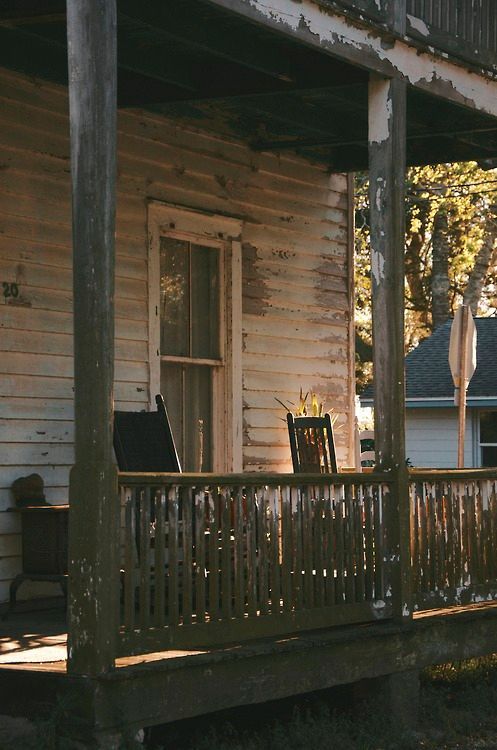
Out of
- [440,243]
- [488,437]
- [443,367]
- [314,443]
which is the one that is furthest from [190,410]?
[440,243]

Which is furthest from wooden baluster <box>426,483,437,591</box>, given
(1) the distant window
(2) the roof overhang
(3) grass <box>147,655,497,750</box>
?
(1) the distant window

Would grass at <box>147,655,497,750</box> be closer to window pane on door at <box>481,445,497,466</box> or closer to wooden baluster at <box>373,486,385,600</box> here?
wooden baluster at <box>373,486,385,600</box>

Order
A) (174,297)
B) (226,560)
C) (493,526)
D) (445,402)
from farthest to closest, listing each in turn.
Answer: (445,402)
(174,297)
(493,526)
(226,560)

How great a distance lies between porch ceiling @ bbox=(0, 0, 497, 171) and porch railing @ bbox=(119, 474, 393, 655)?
7.94ft

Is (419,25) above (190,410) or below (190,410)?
above

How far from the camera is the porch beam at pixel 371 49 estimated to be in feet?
23.7

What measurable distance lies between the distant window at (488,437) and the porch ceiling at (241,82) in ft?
51.5

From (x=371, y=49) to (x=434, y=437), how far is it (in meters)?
20.8

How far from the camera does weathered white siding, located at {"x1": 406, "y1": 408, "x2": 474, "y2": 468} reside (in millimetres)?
28188

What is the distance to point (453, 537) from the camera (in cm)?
863

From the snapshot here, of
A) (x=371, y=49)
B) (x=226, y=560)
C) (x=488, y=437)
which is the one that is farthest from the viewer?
(x=488, y=437)

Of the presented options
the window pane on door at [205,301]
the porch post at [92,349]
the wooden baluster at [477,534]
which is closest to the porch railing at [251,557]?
the porch post at [92,349]

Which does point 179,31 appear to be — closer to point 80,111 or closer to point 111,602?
point 80,111

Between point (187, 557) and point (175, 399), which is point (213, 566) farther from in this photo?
point (175, 399)
